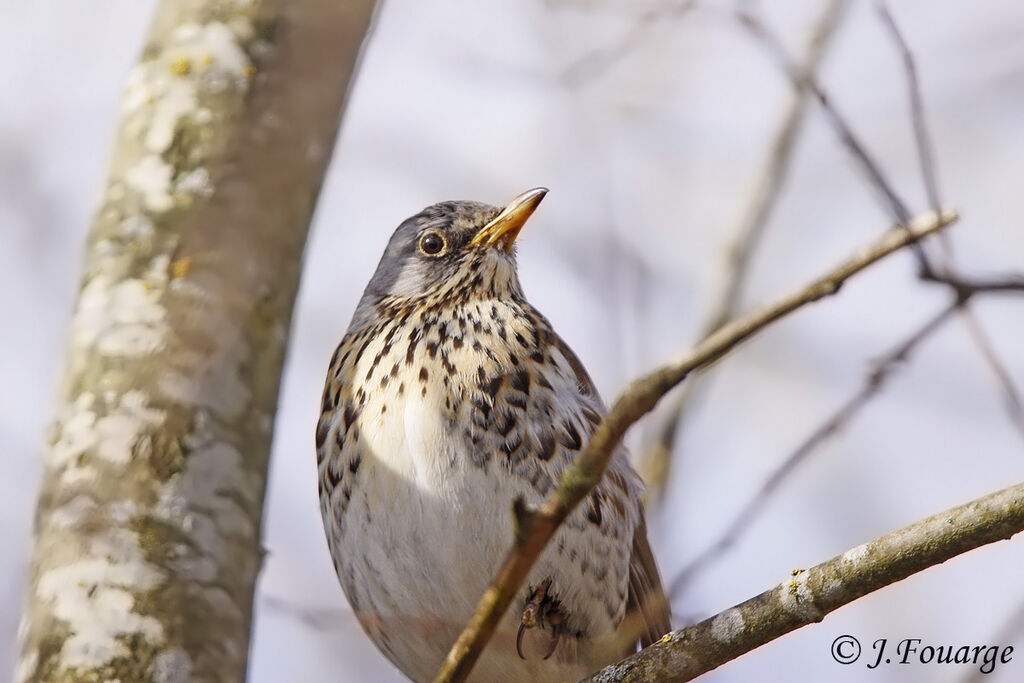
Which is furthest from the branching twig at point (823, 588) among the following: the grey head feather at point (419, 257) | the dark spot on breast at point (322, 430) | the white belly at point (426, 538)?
the grey head feather at point (419, 257)

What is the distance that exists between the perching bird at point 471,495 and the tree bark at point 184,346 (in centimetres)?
52

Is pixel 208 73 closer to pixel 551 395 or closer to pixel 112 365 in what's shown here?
pixel 112 365

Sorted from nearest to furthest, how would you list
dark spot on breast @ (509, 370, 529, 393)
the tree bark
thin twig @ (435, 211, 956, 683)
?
thin twig @ (435, 211, 956, 683) < the tree bark < dark spot on breast @ (509, 370, 529, 393)

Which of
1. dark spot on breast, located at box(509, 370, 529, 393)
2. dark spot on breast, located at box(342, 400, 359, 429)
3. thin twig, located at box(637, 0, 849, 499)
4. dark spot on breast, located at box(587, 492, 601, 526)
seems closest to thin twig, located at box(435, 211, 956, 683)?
dark spot on breast, located at box(587, 492, 601, 526)

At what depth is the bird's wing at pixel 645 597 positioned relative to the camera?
4371 mm

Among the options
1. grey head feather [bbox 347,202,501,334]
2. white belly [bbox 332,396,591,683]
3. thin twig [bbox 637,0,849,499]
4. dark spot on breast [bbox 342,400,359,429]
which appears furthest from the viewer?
grey head feather [bbox 347,202,501,334]

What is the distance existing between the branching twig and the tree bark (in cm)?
124

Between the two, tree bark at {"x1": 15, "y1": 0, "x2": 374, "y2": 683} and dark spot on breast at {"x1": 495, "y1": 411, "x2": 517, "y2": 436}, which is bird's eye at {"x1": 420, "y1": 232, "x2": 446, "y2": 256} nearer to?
tree bark at {"x1": 15, "y1": 0, "x2": 374, "y2": 683}

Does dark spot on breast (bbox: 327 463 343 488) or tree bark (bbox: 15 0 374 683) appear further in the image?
dark spot on breast (bbox: 327 463 343 488)

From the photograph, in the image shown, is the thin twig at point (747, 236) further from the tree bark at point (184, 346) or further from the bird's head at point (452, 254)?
the tree bark at point (184, 346)

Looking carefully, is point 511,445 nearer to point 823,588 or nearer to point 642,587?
point 642,587

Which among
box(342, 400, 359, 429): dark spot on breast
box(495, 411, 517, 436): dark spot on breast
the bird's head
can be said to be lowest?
box(495, 411, 517, 436): dark spot on breast

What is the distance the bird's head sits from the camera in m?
4.90

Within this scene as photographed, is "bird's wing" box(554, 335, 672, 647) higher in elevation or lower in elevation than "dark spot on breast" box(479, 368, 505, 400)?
lower
